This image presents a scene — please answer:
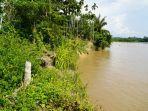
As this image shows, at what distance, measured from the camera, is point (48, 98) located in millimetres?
8086

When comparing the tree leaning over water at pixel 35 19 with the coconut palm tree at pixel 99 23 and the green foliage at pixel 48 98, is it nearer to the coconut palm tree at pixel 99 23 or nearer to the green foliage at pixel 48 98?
the green foliage at pixel 48 98

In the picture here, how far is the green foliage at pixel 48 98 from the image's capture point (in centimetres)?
733

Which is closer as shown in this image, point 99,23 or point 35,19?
point 35,19

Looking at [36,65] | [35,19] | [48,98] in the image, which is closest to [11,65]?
[36,65]

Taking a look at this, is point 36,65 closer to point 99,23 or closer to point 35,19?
point 35,19

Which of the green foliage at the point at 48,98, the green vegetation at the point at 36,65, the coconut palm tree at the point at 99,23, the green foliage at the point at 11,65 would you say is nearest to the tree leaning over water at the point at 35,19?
the green vegetation at the point at 36,65

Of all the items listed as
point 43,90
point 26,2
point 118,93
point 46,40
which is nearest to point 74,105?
point 43,90

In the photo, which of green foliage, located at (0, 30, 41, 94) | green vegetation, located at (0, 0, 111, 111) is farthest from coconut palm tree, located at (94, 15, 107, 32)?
green foliage, located at (0, 30, 41, 94)

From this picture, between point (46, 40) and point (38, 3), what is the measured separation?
3.29 m

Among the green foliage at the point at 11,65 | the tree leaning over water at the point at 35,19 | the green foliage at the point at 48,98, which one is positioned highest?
the tree leaning over water at the point at 35,19

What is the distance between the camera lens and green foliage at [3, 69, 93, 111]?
7.33 meters

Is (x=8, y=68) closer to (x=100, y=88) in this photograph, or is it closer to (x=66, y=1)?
(x=100, y=88)

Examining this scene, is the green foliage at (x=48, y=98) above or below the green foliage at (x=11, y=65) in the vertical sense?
below

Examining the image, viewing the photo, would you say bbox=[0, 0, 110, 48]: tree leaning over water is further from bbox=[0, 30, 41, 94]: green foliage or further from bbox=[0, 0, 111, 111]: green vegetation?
bbox=[0, 30, 41, 94]: green foliage
